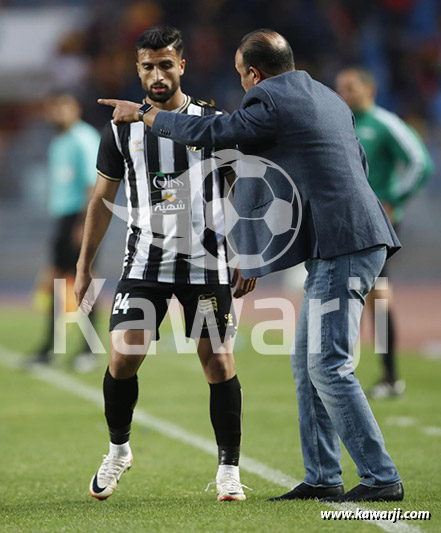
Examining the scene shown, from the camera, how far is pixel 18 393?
9.45 metres

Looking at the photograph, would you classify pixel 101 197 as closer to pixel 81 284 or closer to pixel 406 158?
pixel 81 284

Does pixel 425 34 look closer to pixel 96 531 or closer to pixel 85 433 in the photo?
pixel 85 433

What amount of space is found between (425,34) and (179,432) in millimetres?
18655

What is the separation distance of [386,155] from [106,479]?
461cm

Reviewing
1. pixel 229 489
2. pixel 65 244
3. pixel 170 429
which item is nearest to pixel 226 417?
pixel 229 489

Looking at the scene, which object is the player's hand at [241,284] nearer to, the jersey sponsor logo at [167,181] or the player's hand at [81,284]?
the jersey sponsor logo at [167,181]

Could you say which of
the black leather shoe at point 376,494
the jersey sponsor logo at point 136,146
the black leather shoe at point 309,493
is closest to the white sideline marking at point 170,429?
the black leather shoe at point 376,494

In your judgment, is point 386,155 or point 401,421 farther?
point 386,155

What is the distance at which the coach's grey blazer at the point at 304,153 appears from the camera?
464 cm

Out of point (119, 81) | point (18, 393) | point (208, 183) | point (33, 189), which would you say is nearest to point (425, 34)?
point (119, 81)

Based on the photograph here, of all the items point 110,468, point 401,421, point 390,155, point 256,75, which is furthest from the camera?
point 390,155

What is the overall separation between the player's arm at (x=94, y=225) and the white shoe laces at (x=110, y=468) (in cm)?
83

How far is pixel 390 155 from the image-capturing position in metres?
8.88

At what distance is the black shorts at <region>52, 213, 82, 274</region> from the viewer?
10906 mm
